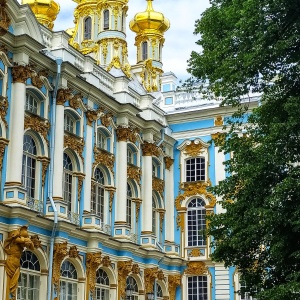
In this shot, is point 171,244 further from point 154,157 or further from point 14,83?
point 14,83

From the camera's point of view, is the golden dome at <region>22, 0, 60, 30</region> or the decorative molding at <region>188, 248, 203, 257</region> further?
the golden dome at <region>22, 0, 60, 30</region>

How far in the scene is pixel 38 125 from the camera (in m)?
21.1

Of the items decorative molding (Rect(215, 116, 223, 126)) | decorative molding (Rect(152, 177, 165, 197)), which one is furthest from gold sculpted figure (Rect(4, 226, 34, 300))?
decorative molding (Rect(215, 116, 223, 126))

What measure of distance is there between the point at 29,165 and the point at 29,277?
10.5 ft

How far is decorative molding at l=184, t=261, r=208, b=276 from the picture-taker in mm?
27922

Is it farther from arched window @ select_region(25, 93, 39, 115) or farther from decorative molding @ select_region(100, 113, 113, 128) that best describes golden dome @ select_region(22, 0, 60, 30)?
arched window @ select_region(25, 93, 39, 115)

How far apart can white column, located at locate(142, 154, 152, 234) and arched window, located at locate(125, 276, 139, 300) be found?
1.90m

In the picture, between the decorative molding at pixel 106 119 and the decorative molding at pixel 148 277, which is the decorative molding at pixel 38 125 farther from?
the decorative molding at pixel 148 277

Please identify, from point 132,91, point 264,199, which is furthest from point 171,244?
point 264,199

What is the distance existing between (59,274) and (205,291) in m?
8.72

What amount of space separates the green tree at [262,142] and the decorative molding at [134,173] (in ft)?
29.0

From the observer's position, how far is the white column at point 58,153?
69.8 ft

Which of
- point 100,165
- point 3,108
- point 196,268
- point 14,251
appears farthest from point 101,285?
point 3,108

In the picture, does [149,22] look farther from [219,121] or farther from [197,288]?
[197,288]
